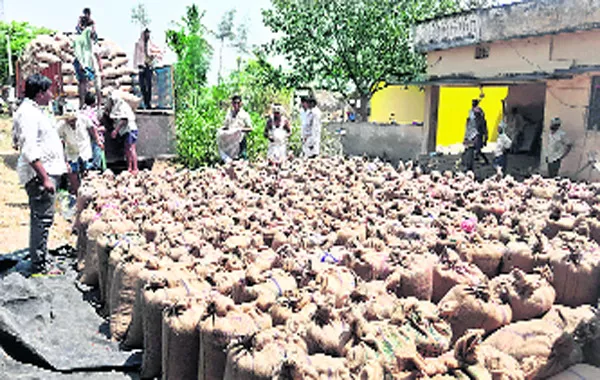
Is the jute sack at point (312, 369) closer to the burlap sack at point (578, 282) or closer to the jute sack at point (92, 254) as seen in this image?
the burlap sack at point (578, 282)

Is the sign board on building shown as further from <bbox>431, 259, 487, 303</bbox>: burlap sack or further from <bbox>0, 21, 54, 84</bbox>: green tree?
<bbox>0, 21, 54, 84</bbox>: green tree

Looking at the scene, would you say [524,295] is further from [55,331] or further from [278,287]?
[55,331]

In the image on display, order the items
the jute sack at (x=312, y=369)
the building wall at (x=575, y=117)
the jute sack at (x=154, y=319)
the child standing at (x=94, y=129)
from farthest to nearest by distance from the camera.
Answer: the building wall at (x=575, y=117)
the child standing at (x=94, y=129)
the jute sack at (x=154, y=319)
the jute sack at (x=312, y=369)

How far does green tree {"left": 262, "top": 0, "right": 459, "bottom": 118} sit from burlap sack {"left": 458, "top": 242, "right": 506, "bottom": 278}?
14.9m

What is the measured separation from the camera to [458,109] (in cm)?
1636

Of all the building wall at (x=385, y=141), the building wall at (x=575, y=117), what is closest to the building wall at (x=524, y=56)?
the building wall at (x=575, y=117)

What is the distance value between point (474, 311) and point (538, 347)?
0.31 metres

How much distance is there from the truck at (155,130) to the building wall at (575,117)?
7.40 metres

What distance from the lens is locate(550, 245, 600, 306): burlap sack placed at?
2.87 meters

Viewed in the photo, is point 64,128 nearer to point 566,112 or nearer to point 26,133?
point 26,133

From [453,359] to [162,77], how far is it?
9095 mm

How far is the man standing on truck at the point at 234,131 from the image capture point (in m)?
8.56

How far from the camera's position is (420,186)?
5453 mm

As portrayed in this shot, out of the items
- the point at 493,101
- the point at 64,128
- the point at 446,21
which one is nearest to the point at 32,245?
the point at 64,128
